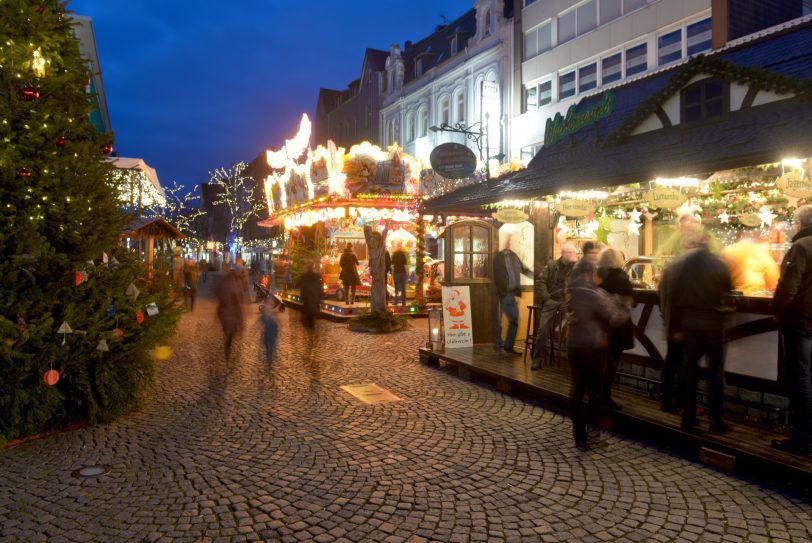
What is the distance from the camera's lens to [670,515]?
3.93m

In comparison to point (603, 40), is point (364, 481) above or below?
below

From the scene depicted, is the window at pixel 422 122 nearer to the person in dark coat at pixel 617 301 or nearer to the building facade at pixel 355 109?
the building facade at pixel 355 109

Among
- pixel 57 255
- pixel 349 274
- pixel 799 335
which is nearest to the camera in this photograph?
pixel 799 335

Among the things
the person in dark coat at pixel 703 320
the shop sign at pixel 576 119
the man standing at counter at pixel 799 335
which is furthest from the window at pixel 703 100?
the man standing at counter at pixel 799 335

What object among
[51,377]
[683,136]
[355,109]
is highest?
[355,109]

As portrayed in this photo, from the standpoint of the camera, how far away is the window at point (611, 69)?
73.5 feet

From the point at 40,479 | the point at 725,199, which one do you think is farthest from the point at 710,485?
the point at 725,199

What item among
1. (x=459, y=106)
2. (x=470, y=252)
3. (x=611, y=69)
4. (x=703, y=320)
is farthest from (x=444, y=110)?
(x=703, y=320)

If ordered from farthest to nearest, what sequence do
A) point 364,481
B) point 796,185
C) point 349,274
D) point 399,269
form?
point 399,269
point 349,274
point 796,185
point 364,481

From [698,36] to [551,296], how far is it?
51.7 feet

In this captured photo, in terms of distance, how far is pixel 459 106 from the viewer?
30938mm

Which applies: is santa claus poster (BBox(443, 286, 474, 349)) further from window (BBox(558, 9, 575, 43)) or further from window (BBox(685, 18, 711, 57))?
window (BBox(558, 9, 575, 43))

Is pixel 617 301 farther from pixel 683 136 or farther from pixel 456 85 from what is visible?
pixel 456 85

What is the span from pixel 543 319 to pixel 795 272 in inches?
154
